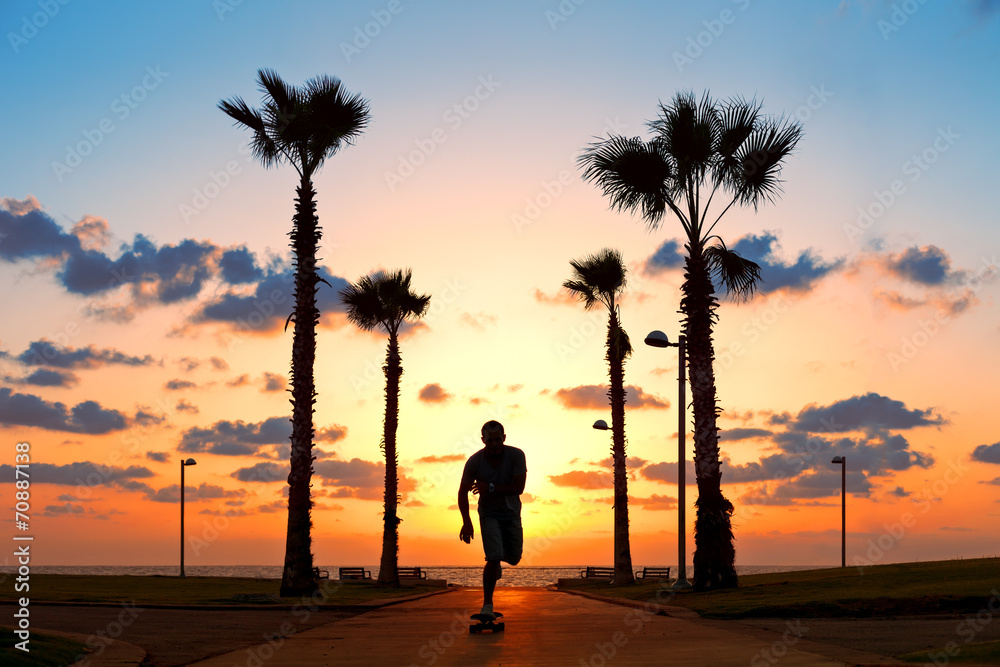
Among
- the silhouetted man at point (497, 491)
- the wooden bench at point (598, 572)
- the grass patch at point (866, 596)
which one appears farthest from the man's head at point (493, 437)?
the wooden bench at point (598, 572)

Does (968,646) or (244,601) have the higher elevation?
(968,646)

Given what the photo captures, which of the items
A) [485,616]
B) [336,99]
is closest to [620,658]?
[485,616]

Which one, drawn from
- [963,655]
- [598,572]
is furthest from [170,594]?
[598,572]

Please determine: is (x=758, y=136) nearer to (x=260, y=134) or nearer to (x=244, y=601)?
(x=260, y=134)

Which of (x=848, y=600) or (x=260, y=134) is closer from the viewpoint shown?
(x=848, y=600)

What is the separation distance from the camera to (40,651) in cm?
749

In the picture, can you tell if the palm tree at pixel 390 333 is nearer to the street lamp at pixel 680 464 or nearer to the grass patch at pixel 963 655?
the street lamp at pixel 680 464

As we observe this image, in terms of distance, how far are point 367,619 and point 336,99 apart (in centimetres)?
1504

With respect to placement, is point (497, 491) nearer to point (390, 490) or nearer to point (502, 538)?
point (502, 538)

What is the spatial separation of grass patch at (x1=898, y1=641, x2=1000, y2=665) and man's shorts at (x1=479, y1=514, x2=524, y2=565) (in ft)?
12.6

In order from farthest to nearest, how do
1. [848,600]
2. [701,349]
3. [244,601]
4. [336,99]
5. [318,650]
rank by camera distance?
[336,99] → [701,349] → [244,601] → [848,600] → [318,650]

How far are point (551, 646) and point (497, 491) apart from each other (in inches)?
66.3

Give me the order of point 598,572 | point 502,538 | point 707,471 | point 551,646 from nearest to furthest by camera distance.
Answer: point 551,646 < point 502,538 < point 707,471 < point 598,572

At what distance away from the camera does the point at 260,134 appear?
82.2ft
